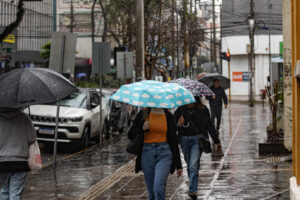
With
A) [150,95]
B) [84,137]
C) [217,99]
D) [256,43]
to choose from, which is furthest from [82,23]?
[150,95]

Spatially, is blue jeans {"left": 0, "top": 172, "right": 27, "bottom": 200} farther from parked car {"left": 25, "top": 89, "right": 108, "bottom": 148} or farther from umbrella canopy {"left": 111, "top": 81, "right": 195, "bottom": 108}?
parked car {"left": 25, "top": 89, "right": 108, "bottom": 148}

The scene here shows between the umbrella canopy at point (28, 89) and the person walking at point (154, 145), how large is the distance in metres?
1.02

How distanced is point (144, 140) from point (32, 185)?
3.91m

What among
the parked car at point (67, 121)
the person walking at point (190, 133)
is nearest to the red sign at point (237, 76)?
the parked car at point (67, 121)

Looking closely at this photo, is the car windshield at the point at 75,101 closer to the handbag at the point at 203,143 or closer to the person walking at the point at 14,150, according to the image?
the handbag at the point at 203,143

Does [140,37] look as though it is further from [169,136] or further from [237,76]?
[237,76]

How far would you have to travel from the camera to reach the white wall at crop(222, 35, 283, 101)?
53.7m

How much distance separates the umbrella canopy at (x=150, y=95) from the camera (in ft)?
21.5

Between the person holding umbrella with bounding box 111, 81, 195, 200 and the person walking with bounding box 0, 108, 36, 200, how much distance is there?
3.74 ft

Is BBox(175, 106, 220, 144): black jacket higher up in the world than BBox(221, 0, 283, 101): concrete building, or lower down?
lower down

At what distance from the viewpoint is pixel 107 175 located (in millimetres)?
11023

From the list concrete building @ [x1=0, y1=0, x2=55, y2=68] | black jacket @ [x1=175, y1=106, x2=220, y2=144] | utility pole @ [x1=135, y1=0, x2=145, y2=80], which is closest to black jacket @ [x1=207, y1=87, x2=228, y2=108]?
utility pole @ [x1=135, y1=0, x2=145, y2=80]

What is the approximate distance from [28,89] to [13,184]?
1.04m

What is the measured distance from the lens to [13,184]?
6.10m
